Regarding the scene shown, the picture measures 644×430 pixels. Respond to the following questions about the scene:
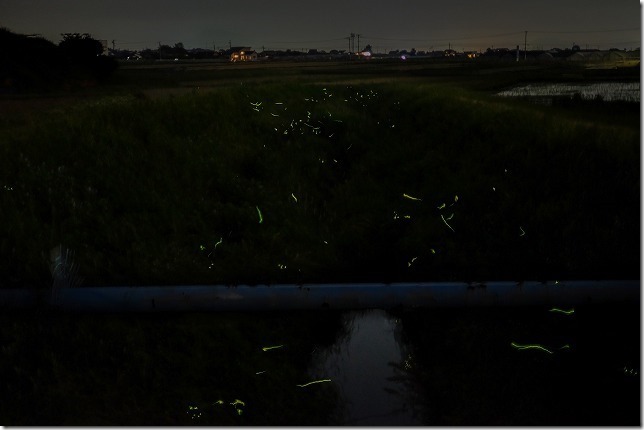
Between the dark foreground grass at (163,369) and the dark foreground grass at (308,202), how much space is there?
3.29 ft

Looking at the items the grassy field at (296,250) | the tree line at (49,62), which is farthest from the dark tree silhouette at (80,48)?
the grassy field at (296,250)

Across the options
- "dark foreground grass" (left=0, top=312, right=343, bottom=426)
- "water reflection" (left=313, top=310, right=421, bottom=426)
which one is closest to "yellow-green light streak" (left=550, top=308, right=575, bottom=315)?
"water reflection" (left=313, top=310, right=421, bottom=426)

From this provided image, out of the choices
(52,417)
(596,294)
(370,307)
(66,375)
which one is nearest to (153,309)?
(66,375)

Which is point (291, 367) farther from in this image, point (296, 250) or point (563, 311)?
point (563, 311)

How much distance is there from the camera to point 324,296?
6000 millimetres

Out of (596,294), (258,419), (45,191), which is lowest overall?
(258,419)

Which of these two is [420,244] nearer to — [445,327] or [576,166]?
[445,327]

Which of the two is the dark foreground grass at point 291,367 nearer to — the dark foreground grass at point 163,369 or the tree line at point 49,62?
the dark foreground grass at point 163,369

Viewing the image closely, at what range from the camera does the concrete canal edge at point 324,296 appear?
5973 mm

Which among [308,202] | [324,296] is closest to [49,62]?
[308,202]

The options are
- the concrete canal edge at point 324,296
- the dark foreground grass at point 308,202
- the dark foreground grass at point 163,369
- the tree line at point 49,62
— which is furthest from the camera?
the tree line at point 49,62

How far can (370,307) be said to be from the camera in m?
6.00

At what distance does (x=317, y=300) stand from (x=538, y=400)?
7.46ft

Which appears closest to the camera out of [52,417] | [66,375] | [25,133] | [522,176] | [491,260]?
[52,417]
